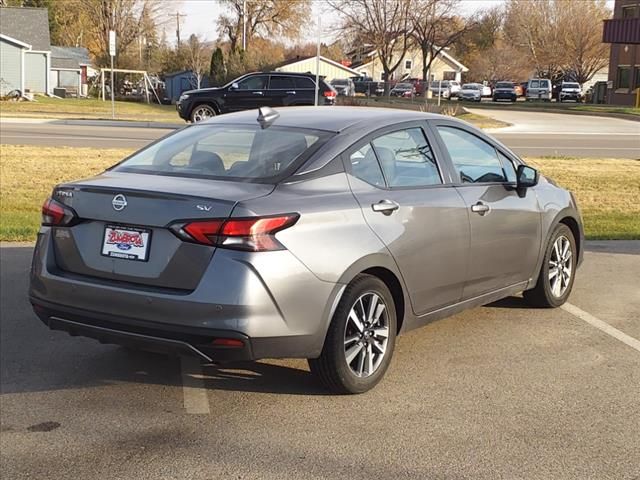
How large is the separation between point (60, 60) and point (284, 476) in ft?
213

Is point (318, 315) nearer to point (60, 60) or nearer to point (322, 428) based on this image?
point (322, 428)

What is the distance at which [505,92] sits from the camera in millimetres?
65875

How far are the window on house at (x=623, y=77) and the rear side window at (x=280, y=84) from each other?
39.7 meters

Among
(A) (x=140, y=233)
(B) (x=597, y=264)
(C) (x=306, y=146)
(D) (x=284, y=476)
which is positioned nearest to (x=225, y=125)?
(C) (x=306, y=146)

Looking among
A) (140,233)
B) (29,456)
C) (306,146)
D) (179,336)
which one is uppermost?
(306,146)

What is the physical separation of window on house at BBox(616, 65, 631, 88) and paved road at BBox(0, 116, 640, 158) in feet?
90.5

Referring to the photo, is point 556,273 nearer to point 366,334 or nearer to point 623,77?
point 366,334

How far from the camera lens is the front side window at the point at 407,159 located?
17.6 feet

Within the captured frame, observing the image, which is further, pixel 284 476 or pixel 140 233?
pixel 140 233

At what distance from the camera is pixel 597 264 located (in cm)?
877

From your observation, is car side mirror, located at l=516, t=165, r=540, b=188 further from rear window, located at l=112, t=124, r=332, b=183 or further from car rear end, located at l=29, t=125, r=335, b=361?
car rear end, located at l=29, t=125, r=335, b=361

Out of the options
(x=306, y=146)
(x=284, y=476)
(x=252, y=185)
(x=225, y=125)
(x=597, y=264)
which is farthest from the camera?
(x=597, y=264)

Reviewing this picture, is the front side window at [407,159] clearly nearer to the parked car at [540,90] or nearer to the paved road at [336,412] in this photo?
the paved road at [336,412]

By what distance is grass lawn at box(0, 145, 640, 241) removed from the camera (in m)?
10.6
